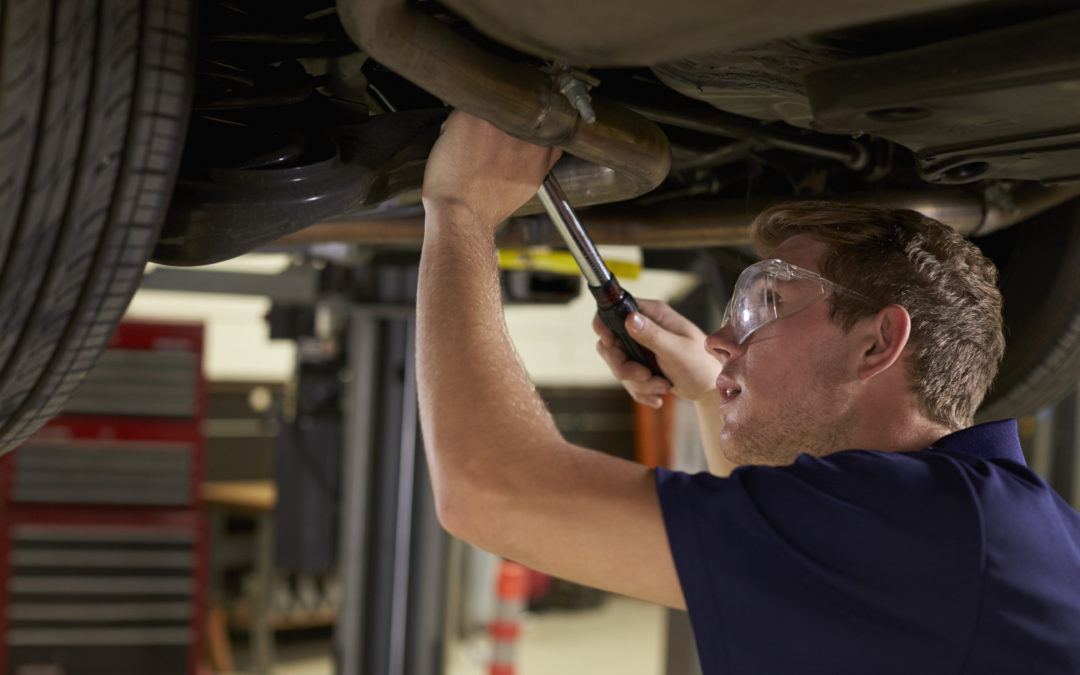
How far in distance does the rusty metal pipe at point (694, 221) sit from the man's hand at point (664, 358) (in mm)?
122

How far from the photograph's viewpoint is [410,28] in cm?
55

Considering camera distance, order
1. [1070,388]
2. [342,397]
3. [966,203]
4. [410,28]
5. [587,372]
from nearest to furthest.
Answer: [410,28]
[966,203]
[1070,388]
[342,397]
[587,372]

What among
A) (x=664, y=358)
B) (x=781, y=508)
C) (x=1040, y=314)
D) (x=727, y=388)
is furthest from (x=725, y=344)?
(x=1040, y=314)

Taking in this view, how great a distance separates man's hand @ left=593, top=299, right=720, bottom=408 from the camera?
917mm

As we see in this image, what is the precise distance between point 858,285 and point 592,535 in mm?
336

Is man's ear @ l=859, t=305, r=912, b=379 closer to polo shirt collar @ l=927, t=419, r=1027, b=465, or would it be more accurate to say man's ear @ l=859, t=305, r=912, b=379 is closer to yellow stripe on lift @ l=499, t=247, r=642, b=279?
polo shirt collar @ l=927, t=419, r=1027, b=465

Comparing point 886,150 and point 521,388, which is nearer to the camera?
point 521,388

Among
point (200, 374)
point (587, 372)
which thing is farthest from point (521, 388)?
point (587, 372)

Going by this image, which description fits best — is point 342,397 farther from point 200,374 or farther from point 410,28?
point 410,28

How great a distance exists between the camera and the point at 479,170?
68cm

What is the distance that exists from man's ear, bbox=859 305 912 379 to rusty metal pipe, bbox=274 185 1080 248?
10.2 inches

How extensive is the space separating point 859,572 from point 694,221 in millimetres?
546

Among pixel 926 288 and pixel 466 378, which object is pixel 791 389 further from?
pixel 466 378

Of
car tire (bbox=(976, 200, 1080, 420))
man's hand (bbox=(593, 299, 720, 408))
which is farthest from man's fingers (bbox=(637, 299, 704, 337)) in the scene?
car tire (bbox=(976, 200, 1080, 420))
